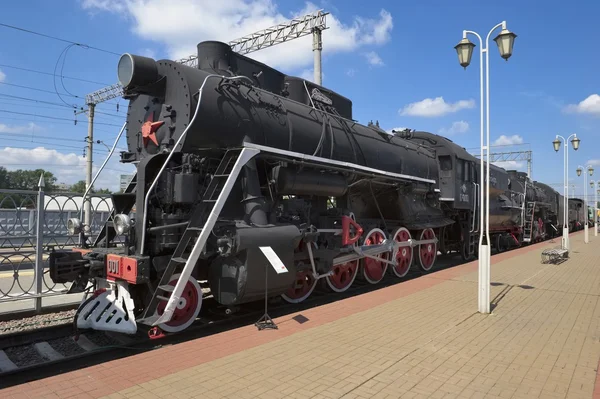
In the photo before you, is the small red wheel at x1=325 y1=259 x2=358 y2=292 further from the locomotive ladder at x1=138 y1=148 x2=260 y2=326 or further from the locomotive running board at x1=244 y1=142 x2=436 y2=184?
the locomotive ladder at x1=138 y1=148 x2=260 y2=326

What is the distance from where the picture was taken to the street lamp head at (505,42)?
6844mm

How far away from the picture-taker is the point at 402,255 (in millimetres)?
10344

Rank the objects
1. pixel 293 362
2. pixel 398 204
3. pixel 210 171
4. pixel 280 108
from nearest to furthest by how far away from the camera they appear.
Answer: pixel 293 362 < pixel 210 171 < pixel 280 108 < pixel 398 204

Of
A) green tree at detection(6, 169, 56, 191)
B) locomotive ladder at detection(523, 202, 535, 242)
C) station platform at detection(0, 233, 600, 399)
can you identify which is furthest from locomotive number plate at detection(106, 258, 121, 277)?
green tree at detection(6, 169, 56, 191)

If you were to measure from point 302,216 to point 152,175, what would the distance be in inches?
108

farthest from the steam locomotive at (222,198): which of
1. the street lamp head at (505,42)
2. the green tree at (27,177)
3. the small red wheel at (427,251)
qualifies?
the green tree at (27,177)

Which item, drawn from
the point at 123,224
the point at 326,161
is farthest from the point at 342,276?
the point at 123,224

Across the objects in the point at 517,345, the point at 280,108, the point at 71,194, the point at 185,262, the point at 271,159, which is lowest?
the point at 517,345

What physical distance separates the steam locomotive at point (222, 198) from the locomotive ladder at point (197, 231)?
17 mm

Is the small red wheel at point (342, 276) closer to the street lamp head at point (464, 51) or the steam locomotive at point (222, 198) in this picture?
the steam locomotive at point (222, 198)

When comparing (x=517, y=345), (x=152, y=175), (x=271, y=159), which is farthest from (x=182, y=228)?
(x=517, y=345)

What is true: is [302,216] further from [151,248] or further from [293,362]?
[293,362]

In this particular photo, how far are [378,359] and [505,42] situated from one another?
5.75 metres

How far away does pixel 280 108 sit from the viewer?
23.0ft
